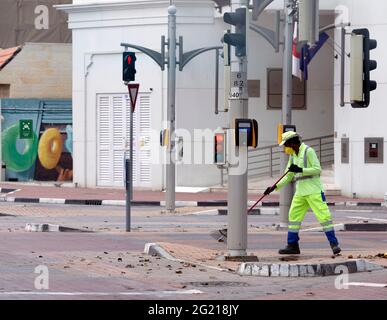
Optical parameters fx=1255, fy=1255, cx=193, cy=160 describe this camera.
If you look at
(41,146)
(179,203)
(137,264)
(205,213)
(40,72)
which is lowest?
(137,264)

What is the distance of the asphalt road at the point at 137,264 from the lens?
1402cm

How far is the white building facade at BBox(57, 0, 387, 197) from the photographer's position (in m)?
39.7

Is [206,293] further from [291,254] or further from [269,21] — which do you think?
[269,21]

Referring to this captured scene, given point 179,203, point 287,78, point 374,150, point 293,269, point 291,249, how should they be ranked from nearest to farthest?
point 293,269, point 291,249, point 287,78, point 179,203, point 374,150

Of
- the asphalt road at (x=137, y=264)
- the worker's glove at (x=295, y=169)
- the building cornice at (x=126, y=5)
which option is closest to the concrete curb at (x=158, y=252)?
the asphalt road at (x=137, y=264)

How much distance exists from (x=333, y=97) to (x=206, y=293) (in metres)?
27.3

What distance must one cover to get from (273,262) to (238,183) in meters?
1.18

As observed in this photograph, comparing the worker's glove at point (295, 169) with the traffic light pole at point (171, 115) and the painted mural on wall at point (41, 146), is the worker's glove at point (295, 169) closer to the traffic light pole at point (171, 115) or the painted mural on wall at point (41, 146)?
the traffic light pole at point (171, 115)

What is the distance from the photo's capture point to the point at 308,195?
17.9 meters

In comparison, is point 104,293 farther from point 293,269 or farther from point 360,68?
point 360,68

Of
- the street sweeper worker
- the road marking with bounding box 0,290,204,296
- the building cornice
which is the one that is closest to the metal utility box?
the building cornice

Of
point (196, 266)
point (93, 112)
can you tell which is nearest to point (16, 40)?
point (93, 112)

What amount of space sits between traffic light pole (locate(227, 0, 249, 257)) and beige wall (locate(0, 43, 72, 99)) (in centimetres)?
3038

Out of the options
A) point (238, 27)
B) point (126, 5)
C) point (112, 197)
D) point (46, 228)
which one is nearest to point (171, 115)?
point (46, 228)
